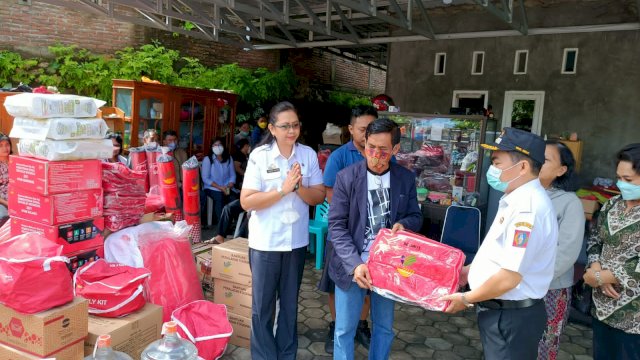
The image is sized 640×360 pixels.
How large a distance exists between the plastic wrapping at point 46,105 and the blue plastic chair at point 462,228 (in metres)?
3.36

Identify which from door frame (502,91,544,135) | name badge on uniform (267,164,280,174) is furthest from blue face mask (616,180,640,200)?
door frame (502,91,544,135)

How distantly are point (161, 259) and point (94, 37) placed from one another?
7.92 meters

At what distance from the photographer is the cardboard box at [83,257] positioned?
3184 millimetres

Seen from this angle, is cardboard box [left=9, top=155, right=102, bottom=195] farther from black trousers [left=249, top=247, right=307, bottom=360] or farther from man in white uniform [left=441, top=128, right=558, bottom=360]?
man in white uniform [left=441, top=128, right=558, bottom=360]

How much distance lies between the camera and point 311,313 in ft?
13.3

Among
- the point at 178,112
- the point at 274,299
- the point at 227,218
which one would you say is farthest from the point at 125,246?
the point at 178,112

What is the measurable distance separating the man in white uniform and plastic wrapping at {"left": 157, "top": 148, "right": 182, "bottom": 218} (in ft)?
14.0

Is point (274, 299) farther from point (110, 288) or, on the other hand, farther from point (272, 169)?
point (110, 288)

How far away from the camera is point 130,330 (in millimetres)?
2748

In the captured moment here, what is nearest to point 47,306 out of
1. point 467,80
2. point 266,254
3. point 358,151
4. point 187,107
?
point 266,254

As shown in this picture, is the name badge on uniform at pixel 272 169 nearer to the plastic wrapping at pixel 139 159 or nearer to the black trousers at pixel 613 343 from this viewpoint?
the black trousers at pixel 613 343

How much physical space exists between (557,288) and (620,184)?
68cm

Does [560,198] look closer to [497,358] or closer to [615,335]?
[615,335]

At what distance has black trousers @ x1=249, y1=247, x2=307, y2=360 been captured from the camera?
2719mm
